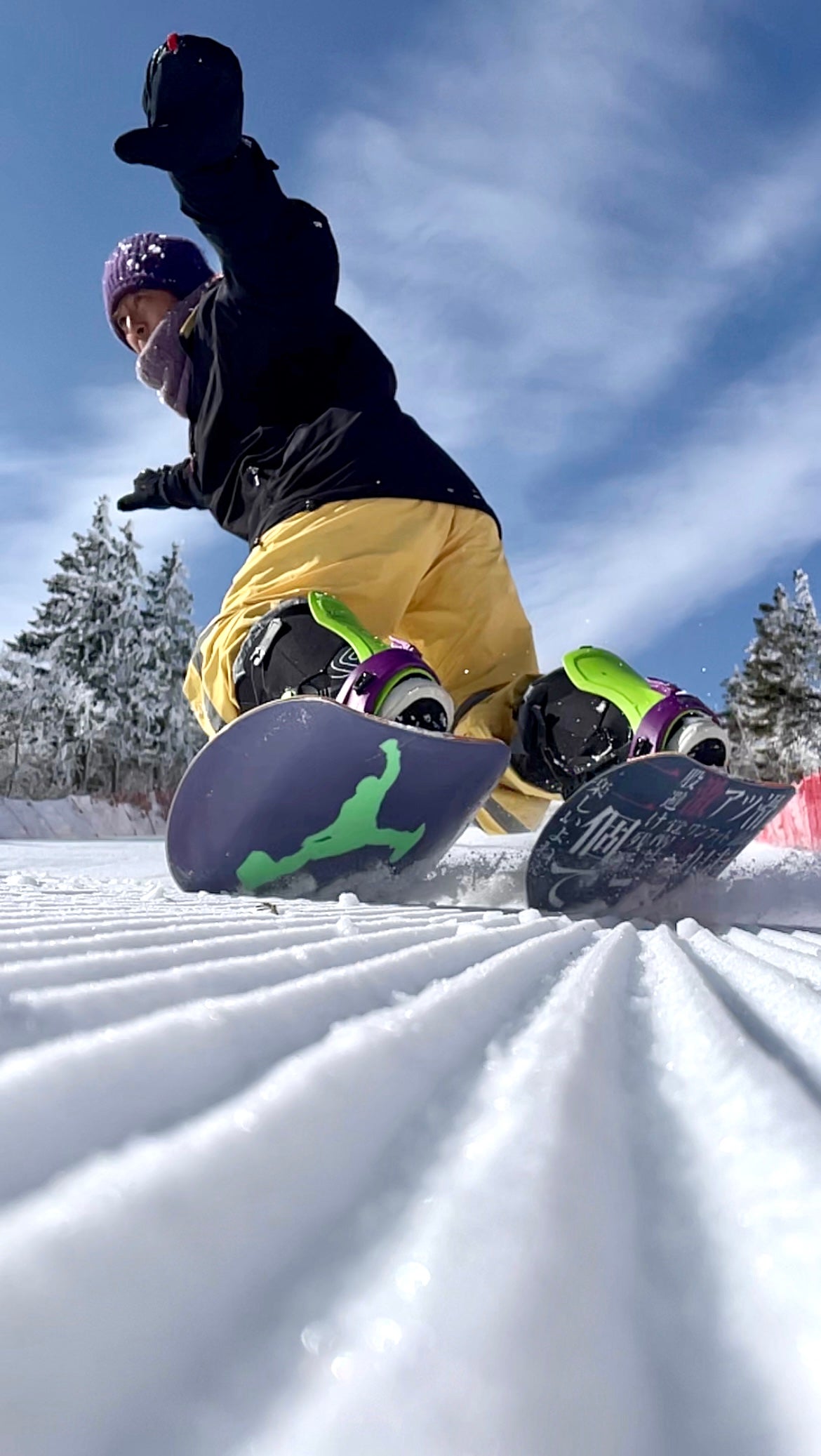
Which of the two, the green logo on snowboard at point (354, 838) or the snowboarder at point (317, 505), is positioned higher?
the snowboarder at point (317, 505)

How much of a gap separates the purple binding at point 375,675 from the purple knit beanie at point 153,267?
174 centimetres

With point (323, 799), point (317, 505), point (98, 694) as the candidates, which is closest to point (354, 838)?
point (323, 799)

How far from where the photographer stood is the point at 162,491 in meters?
2.79

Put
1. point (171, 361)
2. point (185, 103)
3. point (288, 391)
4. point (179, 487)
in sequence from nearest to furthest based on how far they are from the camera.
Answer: point (185, 103)
point (288, 391)
point (171, 361)
point (179, 487)

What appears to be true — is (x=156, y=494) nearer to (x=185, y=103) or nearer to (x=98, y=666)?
(x=185, y=103)

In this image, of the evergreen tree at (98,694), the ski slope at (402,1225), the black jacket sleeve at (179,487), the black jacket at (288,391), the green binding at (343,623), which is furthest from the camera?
the evergreen tree at (98,694)

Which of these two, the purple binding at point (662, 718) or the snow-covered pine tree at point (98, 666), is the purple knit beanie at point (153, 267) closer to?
the purple binding at point (662, 718)

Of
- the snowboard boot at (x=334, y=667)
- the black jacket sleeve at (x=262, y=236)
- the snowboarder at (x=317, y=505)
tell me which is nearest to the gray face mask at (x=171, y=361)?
the snowboarder at (x=317, y=505)

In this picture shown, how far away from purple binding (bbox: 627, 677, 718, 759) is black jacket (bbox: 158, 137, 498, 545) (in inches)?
32.1

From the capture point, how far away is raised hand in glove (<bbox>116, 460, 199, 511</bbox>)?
108 inches

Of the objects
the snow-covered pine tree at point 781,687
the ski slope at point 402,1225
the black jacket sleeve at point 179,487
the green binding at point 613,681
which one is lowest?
the ski slope at point 402,1225

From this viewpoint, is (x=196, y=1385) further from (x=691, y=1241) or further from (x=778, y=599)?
(x=778, y=599)

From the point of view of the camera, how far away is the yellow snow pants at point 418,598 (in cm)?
210

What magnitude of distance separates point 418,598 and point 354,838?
0.89 m
